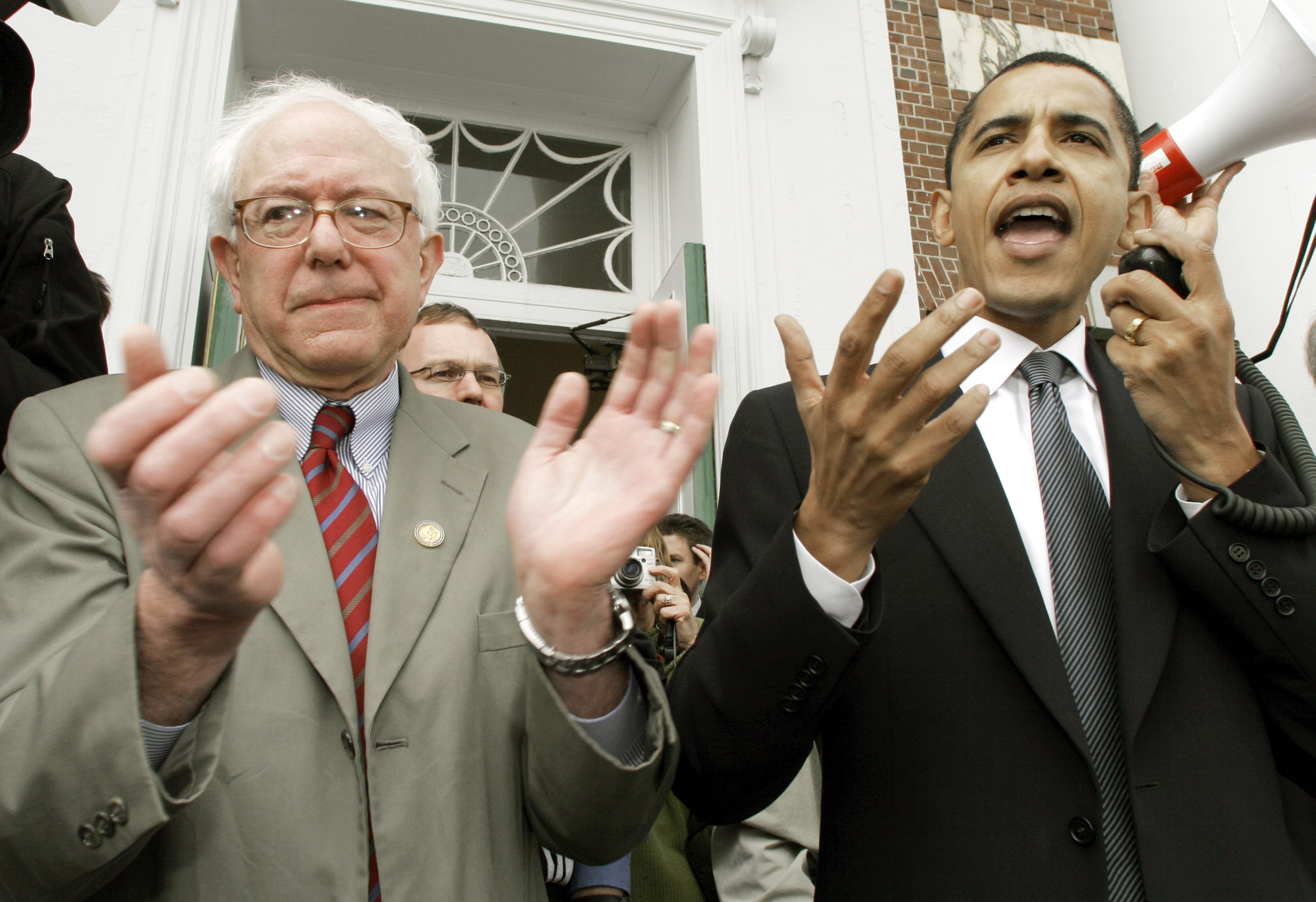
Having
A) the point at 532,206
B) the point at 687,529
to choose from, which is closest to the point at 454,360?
the point at 687,529

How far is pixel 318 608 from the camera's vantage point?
141 centimetres

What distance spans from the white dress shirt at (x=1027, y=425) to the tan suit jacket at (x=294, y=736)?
0.71 meters

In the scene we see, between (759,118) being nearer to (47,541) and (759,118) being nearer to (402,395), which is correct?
(402,395)

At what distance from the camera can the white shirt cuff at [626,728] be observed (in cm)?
129

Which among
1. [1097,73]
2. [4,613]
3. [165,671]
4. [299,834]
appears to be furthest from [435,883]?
[1097,73]

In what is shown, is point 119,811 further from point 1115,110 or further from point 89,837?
point 1115,110

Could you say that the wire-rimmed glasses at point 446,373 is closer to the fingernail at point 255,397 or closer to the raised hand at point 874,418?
the raised hand at point 874,418

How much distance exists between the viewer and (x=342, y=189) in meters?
1.79

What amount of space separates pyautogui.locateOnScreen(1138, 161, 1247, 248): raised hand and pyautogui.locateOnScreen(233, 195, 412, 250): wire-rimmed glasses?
1.56 m

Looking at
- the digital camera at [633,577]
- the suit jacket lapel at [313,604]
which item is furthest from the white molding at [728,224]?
the suit jacket lapel at [313,604]

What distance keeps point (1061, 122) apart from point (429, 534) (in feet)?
4.92

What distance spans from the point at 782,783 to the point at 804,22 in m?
4.81

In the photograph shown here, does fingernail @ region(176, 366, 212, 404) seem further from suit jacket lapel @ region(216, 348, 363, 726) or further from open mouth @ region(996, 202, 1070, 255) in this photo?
open mouth @ region(996, 202, 1070, 255)

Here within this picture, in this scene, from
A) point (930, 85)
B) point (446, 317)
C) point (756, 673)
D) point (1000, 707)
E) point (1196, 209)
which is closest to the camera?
point (756, 673)
